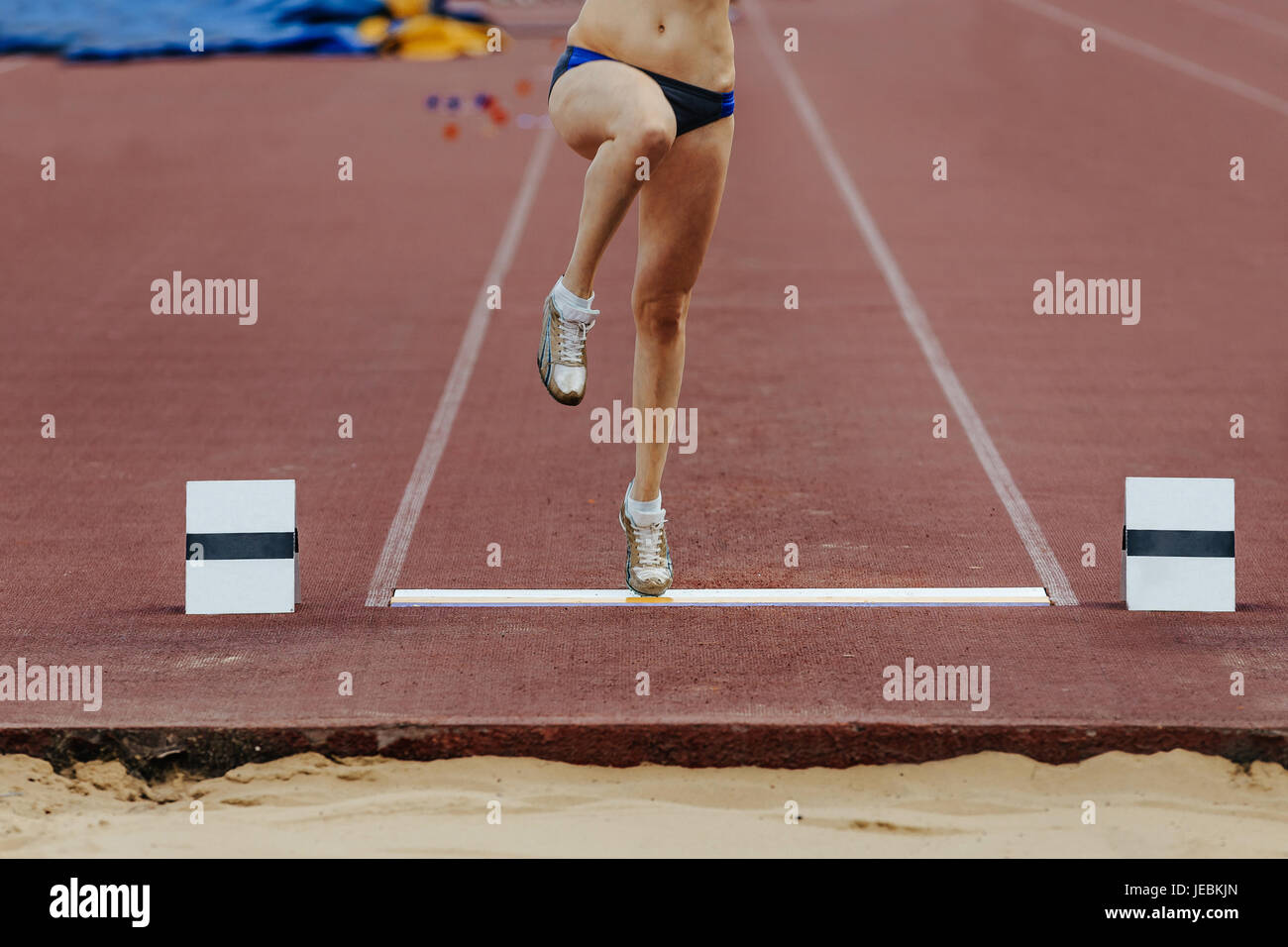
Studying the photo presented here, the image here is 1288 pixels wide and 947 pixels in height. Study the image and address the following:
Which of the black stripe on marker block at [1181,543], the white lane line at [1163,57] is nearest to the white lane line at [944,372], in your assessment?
the black stripe on marker block at [1181,543]

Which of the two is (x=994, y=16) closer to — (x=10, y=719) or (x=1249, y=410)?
(x=1249, y=410)

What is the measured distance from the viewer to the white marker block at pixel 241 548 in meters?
5.32

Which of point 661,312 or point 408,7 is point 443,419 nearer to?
point 661,312

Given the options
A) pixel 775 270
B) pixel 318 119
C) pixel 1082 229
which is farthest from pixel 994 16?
pixel 775 270

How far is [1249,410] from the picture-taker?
337 inches

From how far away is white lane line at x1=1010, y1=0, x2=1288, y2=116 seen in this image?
20.5 metres

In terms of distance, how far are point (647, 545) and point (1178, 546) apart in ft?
5.85

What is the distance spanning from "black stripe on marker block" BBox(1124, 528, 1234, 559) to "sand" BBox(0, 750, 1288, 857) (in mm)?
1109

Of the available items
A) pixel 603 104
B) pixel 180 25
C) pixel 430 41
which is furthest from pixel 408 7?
pixel 603 104

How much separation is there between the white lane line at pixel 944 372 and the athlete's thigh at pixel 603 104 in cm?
223

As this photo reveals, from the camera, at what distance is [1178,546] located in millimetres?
5387

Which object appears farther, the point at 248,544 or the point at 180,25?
the point at 180,25

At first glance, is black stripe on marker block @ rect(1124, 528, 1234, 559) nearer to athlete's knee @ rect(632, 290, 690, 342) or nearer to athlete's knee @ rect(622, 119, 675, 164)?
athlete's knee @ rect(632, 290, 690, 342)

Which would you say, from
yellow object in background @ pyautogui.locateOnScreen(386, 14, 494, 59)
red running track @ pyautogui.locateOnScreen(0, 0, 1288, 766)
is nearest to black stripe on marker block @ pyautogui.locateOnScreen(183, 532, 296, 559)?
red running track @ pyautogui.locateOnScreen(0, 0, 1288, 766)
